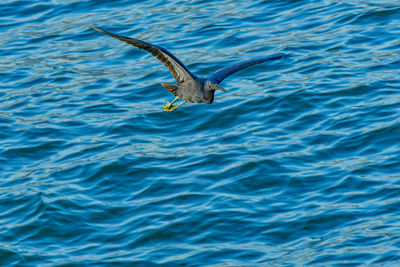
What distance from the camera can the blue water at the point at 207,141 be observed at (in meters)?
12.2

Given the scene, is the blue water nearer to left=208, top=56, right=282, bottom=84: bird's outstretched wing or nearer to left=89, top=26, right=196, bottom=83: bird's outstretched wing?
left=208, top=56, right=282, bottom=84: bird's outstretched wing

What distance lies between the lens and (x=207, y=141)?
47.9 feet

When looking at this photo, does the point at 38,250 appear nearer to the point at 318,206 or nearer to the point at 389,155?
the point at 318,206

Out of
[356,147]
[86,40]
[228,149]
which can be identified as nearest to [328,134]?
[356,147]

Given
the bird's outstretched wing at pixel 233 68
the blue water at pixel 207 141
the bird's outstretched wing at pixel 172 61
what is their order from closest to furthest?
the bird's outstretched wing at pixel 172 61 < the bird's outstretched wing at pixel 233 68 < the blue water at pixel 207 141

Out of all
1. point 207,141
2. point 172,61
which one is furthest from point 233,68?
point 207,141

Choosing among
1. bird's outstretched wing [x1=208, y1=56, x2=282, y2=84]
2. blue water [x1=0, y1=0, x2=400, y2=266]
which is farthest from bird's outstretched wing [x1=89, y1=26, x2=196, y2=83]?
blue water [x1=0, y1=0, x2=400, y2=266]

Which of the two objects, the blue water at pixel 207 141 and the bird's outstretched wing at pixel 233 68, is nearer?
the bird's outstretched wing at pixel 233 68

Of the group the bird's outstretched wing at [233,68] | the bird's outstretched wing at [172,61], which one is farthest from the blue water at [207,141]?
the bird's outstretched wing at [172,61]

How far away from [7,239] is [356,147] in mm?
5885

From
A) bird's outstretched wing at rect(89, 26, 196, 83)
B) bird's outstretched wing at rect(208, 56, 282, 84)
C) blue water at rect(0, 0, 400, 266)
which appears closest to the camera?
bird's outstretched wing at rect(89, 26, 196, 83)

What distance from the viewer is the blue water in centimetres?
1223

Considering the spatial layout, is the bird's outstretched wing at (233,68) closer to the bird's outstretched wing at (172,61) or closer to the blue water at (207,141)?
the bird's outstretched wing at (172,61)

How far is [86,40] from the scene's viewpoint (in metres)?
19.1
